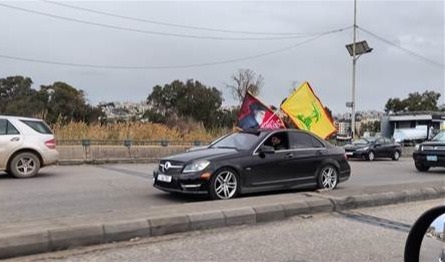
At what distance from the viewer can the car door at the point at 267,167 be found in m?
10.4

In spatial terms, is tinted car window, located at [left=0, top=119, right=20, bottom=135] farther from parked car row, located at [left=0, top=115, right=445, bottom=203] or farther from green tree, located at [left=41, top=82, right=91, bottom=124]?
green tree, located at [left=41, top=82, right=91, bottom=124]

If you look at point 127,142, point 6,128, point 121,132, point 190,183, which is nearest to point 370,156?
point 121,132

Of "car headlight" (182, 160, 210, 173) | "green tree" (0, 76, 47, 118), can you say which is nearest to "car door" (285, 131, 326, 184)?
"car headlight" (182, 160, 210, 173)

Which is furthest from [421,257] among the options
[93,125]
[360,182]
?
[93,125]

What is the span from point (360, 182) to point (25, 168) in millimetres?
8743

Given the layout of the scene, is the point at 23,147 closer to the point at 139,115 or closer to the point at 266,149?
the point at 266,149

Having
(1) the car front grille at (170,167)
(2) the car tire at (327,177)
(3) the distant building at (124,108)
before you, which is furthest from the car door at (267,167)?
(3) the distant building at (124,108)

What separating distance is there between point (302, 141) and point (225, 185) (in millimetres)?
2460

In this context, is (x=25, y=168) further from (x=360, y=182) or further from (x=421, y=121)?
(x=421, y=121)

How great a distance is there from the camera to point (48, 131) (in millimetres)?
14852

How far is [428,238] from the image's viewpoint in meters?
2.84

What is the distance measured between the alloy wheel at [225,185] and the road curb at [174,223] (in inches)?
56.2

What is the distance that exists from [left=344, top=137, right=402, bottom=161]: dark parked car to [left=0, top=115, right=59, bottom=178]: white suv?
60.1ft

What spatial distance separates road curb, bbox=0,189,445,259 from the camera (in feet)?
20.2
